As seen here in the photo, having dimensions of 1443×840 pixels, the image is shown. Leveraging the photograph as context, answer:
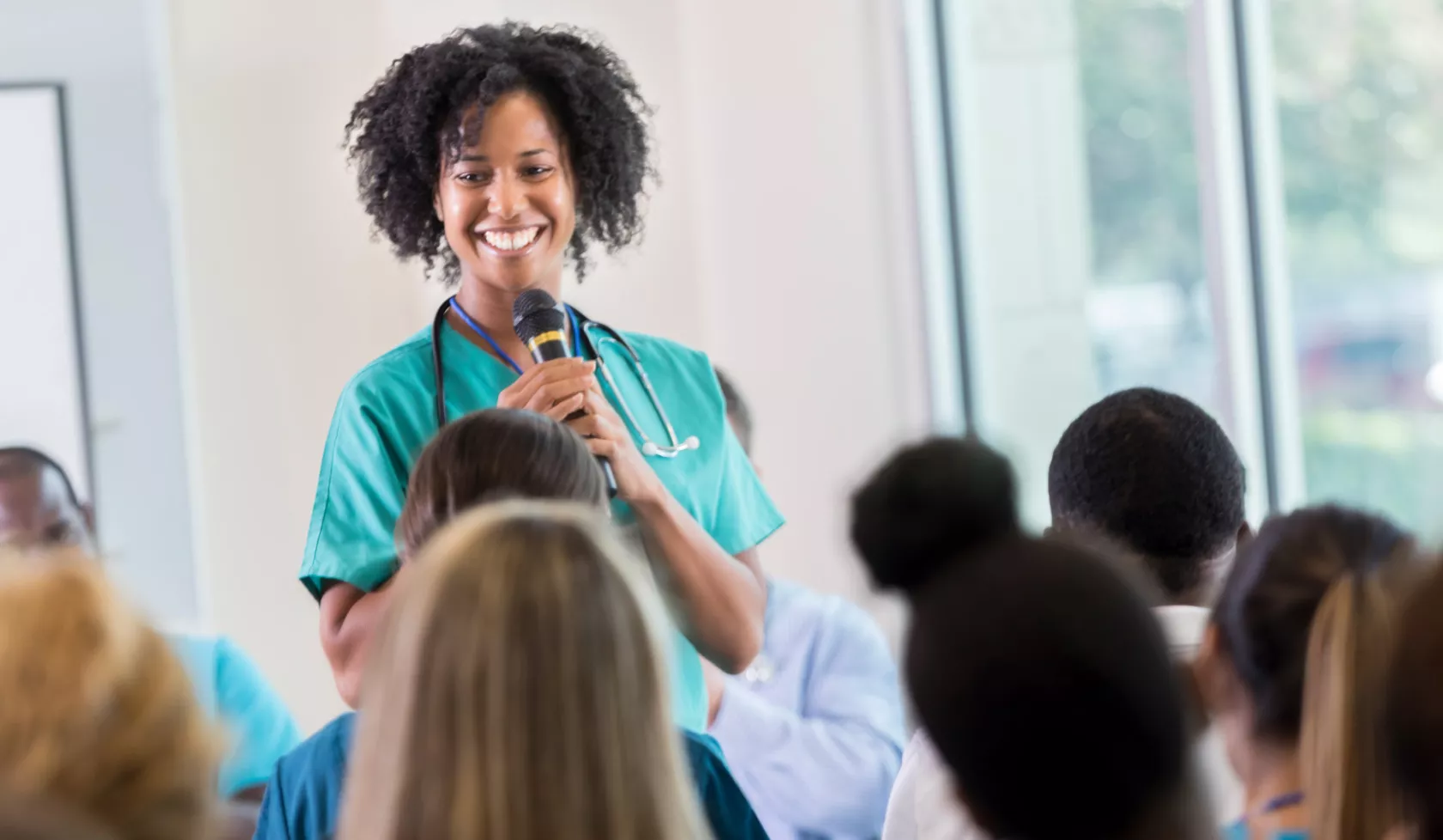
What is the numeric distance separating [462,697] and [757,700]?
5.58ft

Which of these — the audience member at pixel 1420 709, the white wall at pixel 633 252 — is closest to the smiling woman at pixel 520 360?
the audience member at pixel 1420 709

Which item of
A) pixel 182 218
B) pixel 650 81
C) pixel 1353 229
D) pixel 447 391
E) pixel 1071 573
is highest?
pixel 650 81

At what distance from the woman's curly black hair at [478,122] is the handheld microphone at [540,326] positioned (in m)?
0.22

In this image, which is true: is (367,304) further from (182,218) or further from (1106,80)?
(1106,80)

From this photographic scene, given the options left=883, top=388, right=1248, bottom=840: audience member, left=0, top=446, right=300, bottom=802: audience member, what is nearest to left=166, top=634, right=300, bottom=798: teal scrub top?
left=0, top=446, right=300, bottom=802: audience member

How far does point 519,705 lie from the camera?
970mm

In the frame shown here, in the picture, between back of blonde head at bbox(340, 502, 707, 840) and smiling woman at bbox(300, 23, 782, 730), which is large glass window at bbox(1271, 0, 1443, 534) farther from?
back of blonde head at bbox(340, 502, 707, 840)

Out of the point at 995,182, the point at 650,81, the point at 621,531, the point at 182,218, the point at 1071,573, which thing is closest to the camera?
the point at 1071,573

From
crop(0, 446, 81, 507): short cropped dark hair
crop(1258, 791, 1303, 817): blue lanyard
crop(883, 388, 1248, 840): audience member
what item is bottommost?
crop(1258, 791, 1303, 817): blue lanyard

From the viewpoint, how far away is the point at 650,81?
3.72 metres

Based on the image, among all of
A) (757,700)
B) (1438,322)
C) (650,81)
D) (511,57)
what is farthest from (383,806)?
(650,81)

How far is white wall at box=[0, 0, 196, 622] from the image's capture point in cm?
334

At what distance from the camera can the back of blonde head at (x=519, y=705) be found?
96 cm

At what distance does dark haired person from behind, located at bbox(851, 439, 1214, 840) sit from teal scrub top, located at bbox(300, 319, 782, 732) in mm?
697
